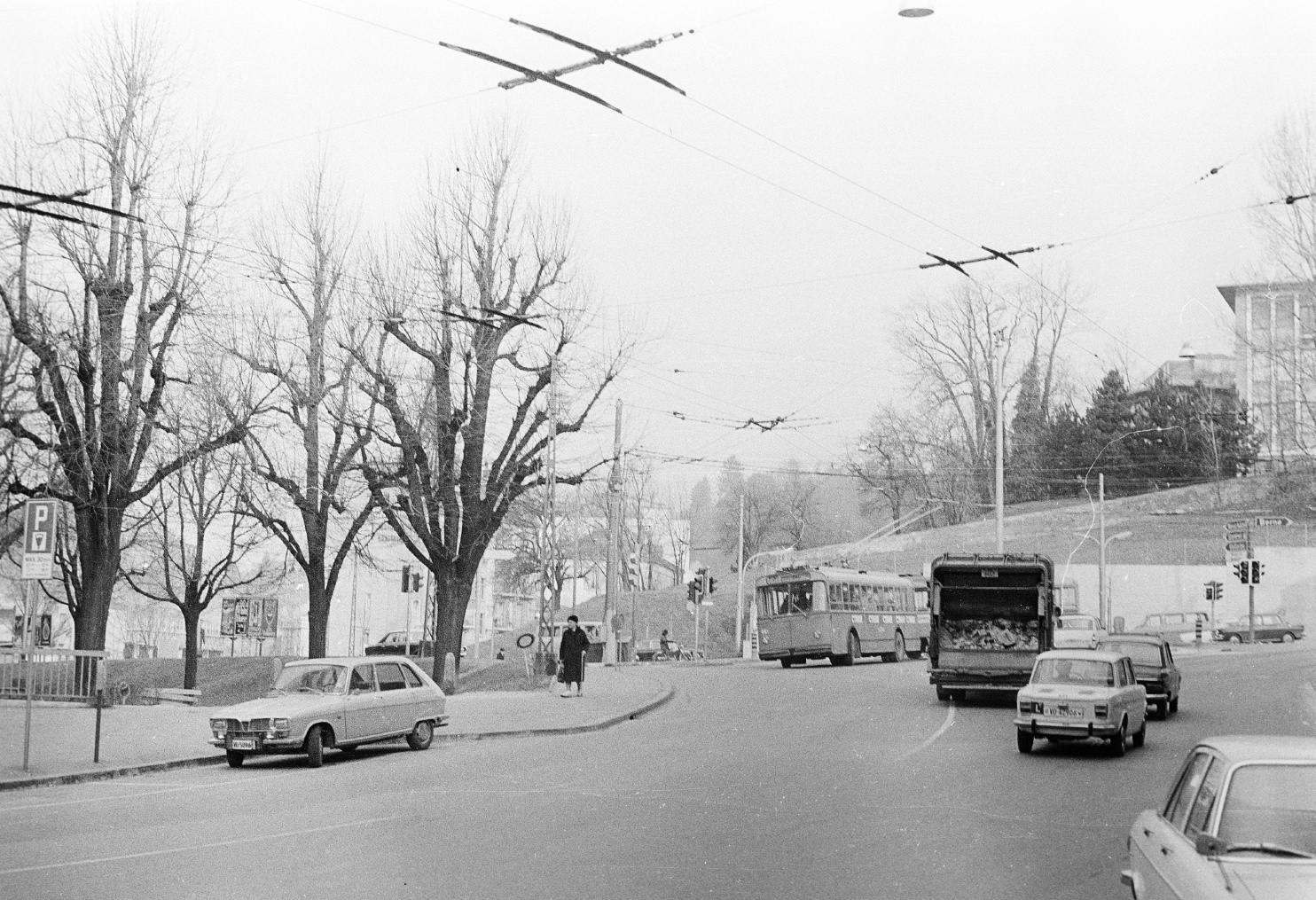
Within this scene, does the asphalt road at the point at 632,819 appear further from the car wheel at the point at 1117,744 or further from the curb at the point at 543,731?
the curb at the point at 543,731

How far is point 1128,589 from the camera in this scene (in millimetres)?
67062

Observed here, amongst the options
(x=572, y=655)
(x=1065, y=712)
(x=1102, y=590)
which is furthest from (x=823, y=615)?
(x=1102, y=590)

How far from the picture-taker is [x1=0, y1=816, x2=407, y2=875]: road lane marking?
32.1 ft

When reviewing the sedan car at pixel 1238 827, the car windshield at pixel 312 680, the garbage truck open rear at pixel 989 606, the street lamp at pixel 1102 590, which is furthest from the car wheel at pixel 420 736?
the street lamp at pixel 1102 590

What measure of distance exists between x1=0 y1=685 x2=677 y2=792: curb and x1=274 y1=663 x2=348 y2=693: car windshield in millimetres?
1294

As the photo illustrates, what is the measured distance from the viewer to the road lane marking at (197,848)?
32.1 ft

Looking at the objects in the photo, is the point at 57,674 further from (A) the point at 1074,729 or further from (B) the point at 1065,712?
(A) the point at 1074,729

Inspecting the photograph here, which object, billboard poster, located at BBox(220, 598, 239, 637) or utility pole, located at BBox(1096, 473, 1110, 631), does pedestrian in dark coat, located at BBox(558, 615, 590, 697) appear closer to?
billboard poster, located at BBox(220, 598, 239, 637)

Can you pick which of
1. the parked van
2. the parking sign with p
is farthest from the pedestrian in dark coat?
the parked van

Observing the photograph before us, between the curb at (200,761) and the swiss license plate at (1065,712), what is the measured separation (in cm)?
795

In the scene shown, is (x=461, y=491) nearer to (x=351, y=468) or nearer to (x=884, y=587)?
(x=351, y=468)

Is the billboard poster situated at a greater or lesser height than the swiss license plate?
greater

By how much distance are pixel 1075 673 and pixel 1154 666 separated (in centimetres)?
590

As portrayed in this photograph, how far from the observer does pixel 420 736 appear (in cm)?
1997
